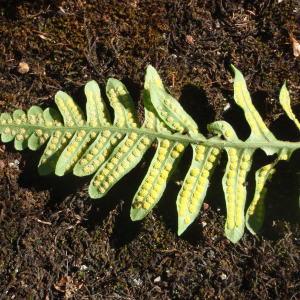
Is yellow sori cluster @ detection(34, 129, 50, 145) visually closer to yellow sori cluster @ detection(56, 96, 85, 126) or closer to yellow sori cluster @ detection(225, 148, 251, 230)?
yellow sori cluster @ detection(56, 96, 85, 126)

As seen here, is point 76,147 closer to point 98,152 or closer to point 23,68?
point 98,152

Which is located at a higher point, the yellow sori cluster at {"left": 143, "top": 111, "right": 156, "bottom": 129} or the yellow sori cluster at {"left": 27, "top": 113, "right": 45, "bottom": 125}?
the yellow sori cluster at {"left": 143, "top": 111, "right": 156, "bottom": 129}

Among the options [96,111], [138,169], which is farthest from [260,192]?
[96,111]

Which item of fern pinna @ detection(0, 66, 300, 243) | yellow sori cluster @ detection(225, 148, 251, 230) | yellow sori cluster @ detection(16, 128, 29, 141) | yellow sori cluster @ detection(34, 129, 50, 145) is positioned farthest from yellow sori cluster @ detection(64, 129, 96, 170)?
yellow sori cluster @ detection(225, 148, 251, 230)

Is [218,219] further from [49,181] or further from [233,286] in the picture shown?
[49,181]

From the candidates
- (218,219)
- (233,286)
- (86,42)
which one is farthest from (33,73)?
(233,286)
